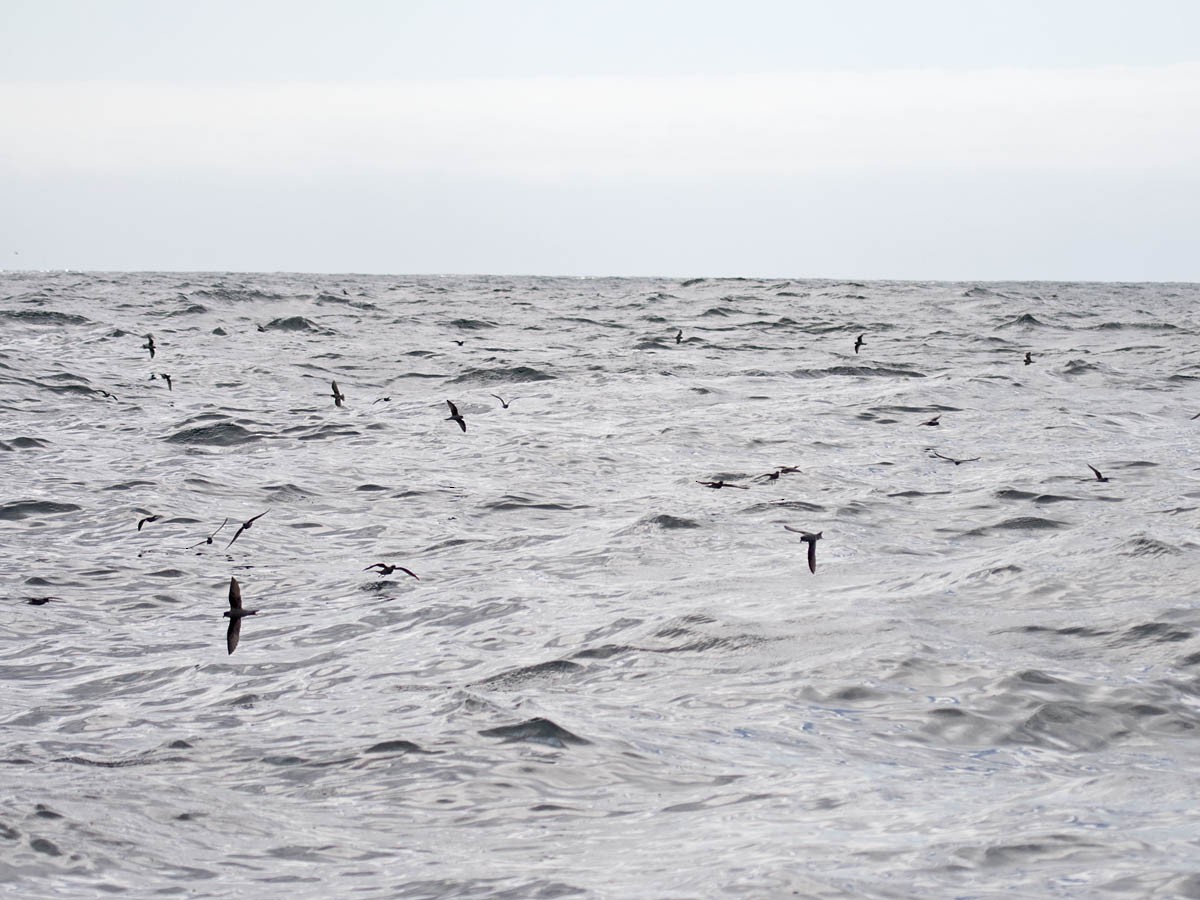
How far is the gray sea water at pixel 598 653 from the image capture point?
602 cm

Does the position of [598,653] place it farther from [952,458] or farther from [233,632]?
[952,458]

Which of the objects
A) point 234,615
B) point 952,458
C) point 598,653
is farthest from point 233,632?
point 952,458

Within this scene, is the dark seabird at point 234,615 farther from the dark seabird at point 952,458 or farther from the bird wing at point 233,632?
the dark seabird at point 952,458

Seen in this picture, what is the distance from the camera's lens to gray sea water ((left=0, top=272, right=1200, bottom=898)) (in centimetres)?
602

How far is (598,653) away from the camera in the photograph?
932 cm

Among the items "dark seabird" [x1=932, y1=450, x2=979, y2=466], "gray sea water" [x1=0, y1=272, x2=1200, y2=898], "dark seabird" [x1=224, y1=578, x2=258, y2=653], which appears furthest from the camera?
"dark seabird" [x1=932, y1=450, x2=979, y2=466]

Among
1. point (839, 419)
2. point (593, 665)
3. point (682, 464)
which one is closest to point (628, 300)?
point (839, 419)

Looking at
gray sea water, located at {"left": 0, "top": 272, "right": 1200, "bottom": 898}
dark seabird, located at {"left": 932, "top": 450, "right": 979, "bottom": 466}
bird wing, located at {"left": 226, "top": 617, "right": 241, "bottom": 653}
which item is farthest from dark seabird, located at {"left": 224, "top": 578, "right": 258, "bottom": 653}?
dark seabird, located at {"left": 932, "top": 450, "right": 979, "bottom": 466}

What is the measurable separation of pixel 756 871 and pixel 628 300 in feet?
198

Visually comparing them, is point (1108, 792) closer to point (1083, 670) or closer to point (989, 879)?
point (989, 879)

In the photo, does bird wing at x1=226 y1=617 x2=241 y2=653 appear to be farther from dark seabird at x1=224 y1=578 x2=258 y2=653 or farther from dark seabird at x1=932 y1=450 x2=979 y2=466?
dark seabird at x1=932 y1=450 x2=979 y2=466

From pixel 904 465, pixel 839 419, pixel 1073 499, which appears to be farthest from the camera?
pixel 839 419

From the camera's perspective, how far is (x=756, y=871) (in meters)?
5.66

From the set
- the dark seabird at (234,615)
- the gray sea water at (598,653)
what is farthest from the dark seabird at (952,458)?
the dark seabird at (234,615)
